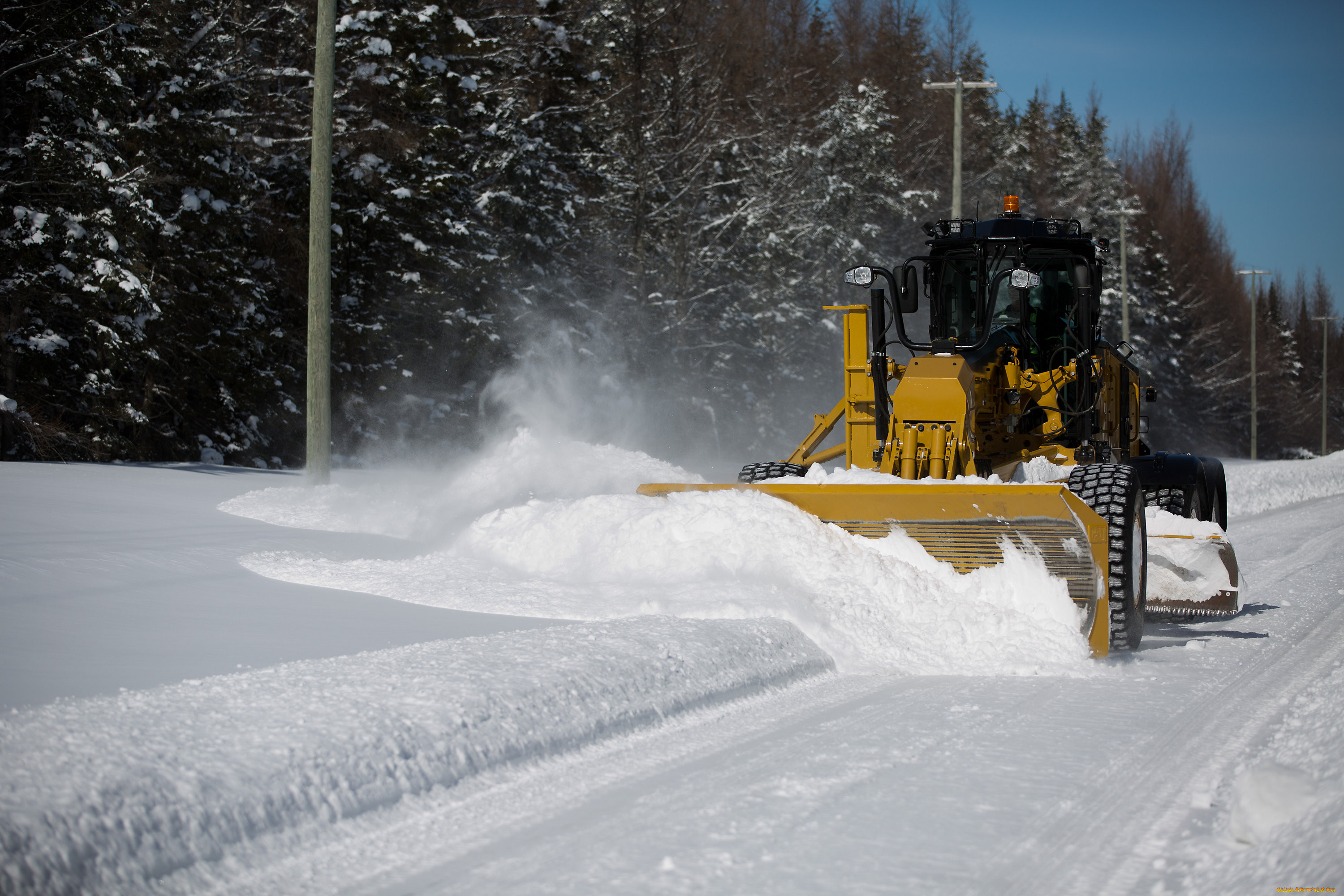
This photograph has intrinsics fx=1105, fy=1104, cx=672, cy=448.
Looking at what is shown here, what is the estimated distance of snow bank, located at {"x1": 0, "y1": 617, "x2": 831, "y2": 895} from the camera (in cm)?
295

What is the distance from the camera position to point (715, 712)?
485 cm

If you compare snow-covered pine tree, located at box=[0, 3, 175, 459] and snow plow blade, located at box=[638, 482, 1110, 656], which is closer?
snow plow blade, located at box=[638, 482, 1110, 656]

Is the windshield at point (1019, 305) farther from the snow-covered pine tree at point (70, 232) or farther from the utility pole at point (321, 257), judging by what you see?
the snow-covered pine tree at point (70, 232)

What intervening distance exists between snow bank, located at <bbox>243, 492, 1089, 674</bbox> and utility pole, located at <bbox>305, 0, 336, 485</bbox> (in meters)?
4.81

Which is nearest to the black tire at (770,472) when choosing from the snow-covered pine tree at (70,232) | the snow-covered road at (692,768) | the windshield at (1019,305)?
the windshield at (1019,305)

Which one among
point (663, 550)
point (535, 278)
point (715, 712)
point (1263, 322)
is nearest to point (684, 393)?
point (535, 278)

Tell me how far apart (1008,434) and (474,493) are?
4.57m

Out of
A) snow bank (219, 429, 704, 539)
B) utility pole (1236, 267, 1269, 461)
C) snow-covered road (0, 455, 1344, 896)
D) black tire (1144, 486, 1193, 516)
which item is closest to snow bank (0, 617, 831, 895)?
snow-covered road (0, 455, 1344, 896)

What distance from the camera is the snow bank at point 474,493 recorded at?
970 centimetres

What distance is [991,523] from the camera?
636cm

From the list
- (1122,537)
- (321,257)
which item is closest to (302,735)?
(1122,537)

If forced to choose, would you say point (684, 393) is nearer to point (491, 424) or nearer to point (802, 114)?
point (491, 424)

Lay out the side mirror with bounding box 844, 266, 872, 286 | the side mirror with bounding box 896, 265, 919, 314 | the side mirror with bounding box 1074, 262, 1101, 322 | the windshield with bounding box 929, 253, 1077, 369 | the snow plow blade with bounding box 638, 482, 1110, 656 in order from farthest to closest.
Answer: the windshield with bounding box 929, 253, 1077, 369 → the side mirror with bounding box 896, 265, 919, 314 → the side mirror with bounding box 1074, 262, 1101, 322 → the side mirror with bounding box 844, 266, 872, 286 → the snow plow blade with bounding box 638, 482, 1110, 656

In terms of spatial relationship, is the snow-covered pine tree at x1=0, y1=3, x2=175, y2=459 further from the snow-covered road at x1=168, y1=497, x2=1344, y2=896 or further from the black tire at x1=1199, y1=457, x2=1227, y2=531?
the snow-covered road at x1=168, y1=497, x2=1344, y2=896
